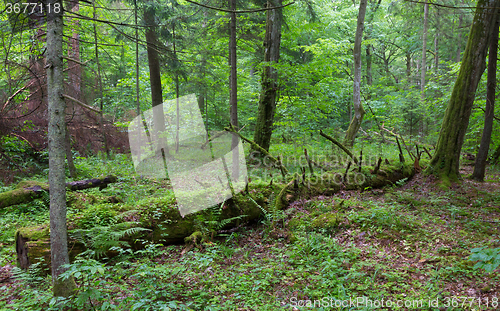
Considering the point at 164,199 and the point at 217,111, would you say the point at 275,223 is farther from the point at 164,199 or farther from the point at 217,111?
the point at 217,111

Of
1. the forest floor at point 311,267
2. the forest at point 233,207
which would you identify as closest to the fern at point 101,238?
the forest at point 233,207

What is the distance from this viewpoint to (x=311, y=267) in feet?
12.6

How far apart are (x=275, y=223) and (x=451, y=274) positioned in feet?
9.94

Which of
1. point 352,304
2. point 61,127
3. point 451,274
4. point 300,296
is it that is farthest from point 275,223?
point 61,127

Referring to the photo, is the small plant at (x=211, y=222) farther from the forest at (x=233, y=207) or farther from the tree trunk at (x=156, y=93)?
the tree trunk at (x=156, y=93)

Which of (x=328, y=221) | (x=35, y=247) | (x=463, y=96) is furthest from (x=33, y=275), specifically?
(x=463, y=96)

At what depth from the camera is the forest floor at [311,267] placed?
300 cm

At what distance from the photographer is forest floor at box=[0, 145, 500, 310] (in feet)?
9.84

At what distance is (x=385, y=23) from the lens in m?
21.3

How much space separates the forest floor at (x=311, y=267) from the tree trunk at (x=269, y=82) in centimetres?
439

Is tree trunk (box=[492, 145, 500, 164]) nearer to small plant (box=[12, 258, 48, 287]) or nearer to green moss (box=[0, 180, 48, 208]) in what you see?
small plant (box=[12, 258, 48, 287])

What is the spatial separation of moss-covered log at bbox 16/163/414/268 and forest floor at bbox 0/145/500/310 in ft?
0.90

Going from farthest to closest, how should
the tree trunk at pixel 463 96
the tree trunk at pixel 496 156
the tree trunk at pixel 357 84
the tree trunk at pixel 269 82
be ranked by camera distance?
the tree trunk at pixel 357 84 < the tree trunk at pixel 496 156 < the tree trunk at pixel 269 82 < the tree trunk at pixel 463 96

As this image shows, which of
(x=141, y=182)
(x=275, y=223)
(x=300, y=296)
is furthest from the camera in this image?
(x=141, y=182)
